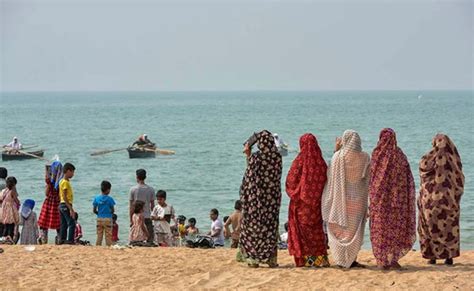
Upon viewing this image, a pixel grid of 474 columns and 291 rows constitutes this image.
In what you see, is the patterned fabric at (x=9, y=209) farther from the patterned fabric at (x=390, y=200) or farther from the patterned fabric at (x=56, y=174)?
the patterned fabric at (x=390, y=200)

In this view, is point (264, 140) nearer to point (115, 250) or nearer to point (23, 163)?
point (115, 250)

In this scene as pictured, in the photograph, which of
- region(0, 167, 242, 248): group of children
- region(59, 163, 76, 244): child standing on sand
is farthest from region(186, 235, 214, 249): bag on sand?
region(59, 163, 76, 244): child standing on sand

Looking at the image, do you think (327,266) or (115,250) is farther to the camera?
(115,250)

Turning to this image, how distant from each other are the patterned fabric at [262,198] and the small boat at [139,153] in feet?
121

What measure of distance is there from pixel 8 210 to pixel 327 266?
17.5 feet

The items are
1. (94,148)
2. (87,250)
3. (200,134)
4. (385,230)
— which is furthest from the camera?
(200,134)

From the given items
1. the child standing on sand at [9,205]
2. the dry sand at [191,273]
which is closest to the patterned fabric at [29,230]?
the child standing on sand at [9,205]

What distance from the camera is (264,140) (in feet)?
33.5

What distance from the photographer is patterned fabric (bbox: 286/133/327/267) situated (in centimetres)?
1005

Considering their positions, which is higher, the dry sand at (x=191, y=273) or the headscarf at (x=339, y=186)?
the headscarf at (x=339, y=186)

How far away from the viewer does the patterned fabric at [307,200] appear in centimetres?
1005

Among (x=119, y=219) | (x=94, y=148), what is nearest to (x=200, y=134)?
(x=94, y=148)

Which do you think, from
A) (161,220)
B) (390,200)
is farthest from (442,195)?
(161,220)

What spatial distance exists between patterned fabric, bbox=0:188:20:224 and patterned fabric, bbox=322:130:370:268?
536 cm
